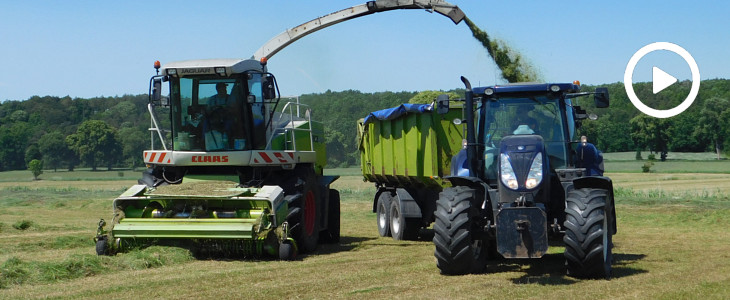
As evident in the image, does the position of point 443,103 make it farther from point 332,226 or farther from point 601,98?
point 332,226

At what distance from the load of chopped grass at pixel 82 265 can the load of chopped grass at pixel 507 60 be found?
360 inches

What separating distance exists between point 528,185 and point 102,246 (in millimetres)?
6297

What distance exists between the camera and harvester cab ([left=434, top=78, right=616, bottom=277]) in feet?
30.0

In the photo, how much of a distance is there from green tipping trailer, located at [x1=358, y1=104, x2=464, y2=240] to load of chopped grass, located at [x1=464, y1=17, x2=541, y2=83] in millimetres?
3148

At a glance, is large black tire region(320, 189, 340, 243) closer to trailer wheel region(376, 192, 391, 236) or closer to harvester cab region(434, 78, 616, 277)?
trailer wheel region(376, 192, 391, 236)

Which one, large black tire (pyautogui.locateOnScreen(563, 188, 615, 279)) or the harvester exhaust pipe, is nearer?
large black tire (pyautogui.locateOnScreen(563, 188, 615, 279))

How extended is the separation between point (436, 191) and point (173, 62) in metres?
5.63

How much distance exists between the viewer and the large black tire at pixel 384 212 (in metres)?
17.5

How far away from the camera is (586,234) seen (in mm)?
9109

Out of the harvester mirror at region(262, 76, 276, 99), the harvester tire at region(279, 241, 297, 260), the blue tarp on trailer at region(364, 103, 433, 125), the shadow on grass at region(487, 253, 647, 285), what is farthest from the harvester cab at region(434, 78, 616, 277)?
the blue tarp on trailer at region(364, 103, 433, 125)

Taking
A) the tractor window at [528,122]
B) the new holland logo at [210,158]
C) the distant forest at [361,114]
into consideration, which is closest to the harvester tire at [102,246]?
the new holland logo at [210,158]

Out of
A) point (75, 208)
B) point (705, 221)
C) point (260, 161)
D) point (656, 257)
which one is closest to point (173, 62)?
point (260, 161)

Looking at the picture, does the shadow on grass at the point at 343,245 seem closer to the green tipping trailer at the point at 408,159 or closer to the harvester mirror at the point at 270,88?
the green tipping trailer at the point at 408,159

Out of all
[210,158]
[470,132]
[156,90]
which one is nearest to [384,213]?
[210,158]
